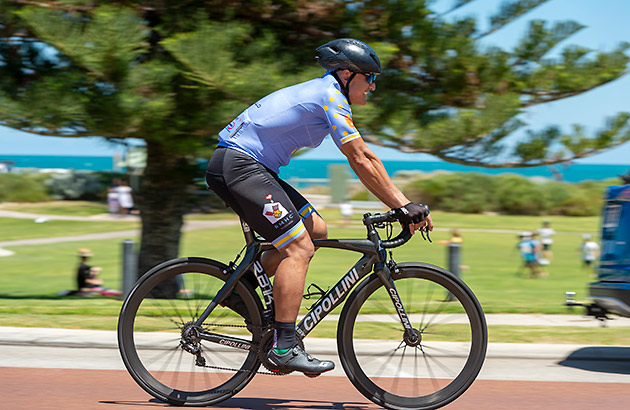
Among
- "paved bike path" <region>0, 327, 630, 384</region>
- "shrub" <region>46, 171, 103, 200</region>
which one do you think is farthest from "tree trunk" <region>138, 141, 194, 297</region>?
"shrub" <region>46, 171, 103, 200</region>

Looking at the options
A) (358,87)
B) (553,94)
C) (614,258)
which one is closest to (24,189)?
(553,94)

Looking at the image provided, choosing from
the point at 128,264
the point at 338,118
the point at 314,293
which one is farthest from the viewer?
the point at 128,264

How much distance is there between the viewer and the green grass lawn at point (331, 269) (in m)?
7.61

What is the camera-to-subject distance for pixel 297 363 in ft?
13.7

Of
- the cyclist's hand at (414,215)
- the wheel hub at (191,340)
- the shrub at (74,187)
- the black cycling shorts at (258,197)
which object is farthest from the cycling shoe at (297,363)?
the shrub at (74,187)

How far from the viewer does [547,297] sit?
13.1 meters

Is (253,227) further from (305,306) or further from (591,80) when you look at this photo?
(591,80)

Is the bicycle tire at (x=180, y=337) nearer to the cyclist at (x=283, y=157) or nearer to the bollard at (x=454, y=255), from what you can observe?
the cyclist at (x=283, y=157)

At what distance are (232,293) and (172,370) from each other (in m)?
0.58

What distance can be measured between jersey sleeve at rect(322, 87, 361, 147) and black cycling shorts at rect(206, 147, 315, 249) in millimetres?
434

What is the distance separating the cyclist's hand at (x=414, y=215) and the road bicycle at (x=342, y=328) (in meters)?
0.15

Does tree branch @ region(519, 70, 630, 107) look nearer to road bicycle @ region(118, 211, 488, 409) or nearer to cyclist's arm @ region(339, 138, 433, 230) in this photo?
road bicycle @ region(118, 211, 488, 409)

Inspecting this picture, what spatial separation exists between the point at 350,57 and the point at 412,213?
2.85 feet

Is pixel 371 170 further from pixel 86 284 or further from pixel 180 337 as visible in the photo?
pixel 86 284
